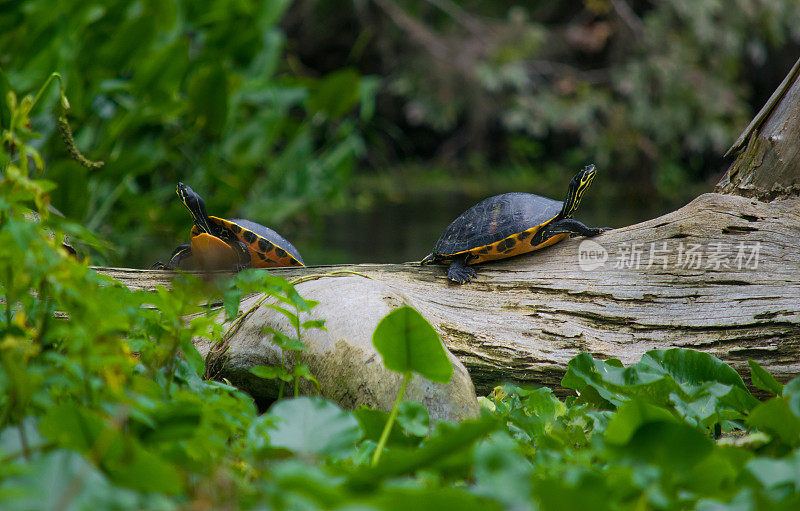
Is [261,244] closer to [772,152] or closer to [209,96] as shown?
[772,152]

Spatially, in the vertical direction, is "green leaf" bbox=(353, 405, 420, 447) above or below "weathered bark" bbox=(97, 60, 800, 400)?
below

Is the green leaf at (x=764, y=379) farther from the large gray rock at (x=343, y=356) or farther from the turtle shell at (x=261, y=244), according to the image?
the turtle shell at (x=261, y=244)

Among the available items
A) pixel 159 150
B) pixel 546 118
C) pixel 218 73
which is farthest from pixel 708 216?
pixel 546 118

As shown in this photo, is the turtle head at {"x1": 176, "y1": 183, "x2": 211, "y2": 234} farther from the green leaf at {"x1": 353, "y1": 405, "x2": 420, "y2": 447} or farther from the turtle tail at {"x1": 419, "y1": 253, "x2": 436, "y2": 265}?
the green leaf at {"x1": 353, "y1": 405, "x2": 420, "y2": 447}

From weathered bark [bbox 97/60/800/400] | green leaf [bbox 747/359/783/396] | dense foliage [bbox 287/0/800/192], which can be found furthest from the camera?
dense foliage [bbox 287/0/800/192]

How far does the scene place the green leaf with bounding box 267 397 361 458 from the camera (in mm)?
900

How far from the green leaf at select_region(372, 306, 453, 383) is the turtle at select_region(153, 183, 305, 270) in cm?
137

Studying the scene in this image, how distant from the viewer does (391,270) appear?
7.38 feet

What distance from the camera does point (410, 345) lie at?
1042 millimetres

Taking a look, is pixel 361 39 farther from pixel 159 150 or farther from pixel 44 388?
pixel 44 388

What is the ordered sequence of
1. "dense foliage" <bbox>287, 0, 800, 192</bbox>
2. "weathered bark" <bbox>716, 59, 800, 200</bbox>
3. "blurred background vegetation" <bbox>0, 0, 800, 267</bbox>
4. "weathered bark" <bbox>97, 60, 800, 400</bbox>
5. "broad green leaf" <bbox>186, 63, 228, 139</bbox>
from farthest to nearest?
"dense foliage" <bbox>287, 0, 800, 192</bbox>, "broad green leaf" <bbox>186, 63, 228, 139</bbox>, "blurred background vegetation" <bbox>0, 0, 800, 267</bbox>, "weathered bark" <bbox>716, 59, 800, 200</bbox>, "weathered bark" <bbox>97, 60, 800, 400</bbox>

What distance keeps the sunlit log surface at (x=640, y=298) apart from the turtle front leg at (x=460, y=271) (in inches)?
1.1

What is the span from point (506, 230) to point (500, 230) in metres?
0.02

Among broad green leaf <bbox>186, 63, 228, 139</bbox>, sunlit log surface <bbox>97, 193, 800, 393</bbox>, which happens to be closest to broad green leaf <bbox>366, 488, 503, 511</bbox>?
sunlit log surface <bbox>97, 193, 800, 393</bbox>
